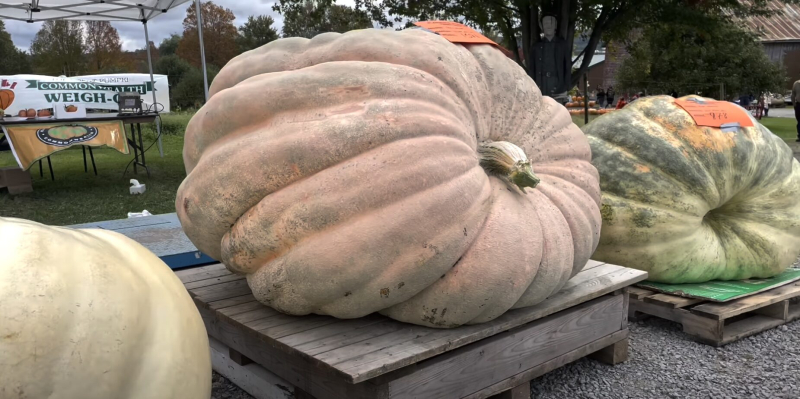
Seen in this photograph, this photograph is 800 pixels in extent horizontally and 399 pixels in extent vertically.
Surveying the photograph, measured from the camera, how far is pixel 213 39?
3625cm

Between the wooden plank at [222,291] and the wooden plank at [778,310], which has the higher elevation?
the wooden plank at [222,291]

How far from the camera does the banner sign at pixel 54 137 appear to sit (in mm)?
6438

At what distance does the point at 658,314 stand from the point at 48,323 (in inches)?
114

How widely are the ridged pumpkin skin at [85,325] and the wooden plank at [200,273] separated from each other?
1.19m

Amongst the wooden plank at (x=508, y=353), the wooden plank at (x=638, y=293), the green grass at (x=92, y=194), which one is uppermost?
the wooden plank at (x=508, y=353)

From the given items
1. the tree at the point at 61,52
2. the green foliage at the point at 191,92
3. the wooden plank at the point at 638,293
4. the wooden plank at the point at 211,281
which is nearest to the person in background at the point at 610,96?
the green foliage at the point at 191,92

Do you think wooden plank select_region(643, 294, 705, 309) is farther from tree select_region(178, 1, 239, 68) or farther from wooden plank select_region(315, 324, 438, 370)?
tree select_region(178, 1, 239, 68)

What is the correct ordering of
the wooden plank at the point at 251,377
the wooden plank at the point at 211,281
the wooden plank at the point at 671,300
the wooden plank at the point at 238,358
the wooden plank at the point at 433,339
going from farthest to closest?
the wooden plank at the point at 671,300 < the wooden plank at the point at 211,281 < the wooden plank at the point at 238,358 < the wooden plank at the point at 251,377 < the wooden plank at the point at 433,339

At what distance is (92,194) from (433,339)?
5834 millimetres

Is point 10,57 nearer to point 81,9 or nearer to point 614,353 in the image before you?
point 81,9

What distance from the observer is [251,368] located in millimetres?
2496

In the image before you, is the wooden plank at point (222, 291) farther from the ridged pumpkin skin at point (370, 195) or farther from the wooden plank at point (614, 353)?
the wooden plank at point (614, 353)

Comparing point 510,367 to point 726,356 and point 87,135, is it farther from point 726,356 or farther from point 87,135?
point 87,135

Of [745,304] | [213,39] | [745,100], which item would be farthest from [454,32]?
[213,39]
